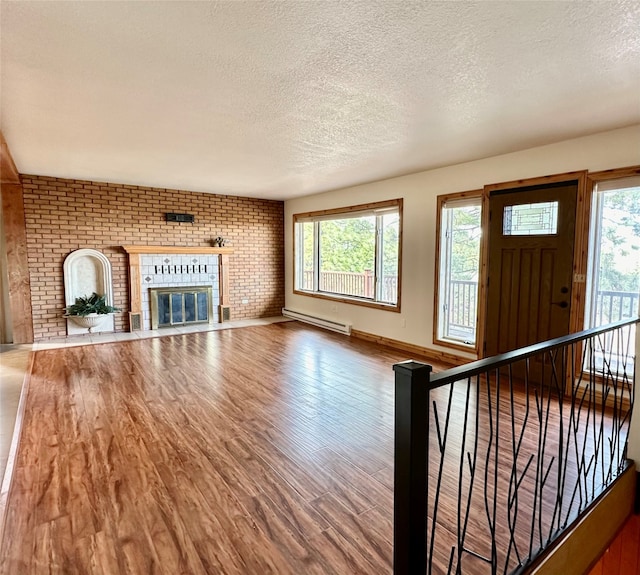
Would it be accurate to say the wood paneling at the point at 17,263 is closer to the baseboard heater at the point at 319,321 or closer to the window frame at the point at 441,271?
the baseboard heater at the point at 319,321

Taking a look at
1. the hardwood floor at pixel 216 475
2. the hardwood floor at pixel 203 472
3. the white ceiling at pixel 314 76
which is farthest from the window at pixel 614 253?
the hardwood floor at pixel 203 472

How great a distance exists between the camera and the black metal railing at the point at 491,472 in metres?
1.16

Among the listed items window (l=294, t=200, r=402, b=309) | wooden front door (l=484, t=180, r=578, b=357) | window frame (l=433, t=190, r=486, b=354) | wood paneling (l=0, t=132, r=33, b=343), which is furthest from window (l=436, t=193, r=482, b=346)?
wood paneling (l=0, t=132, r=33, b=343)

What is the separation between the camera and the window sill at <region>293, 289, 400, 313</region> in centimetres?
559

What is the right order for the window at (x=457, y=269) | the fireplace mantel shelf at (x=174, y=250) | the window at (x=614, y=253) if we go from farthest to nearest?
the fireplace mantel shelf at (x=174, y=250) < the window at (x=457, y=269) < the window at (x=614, y=253)

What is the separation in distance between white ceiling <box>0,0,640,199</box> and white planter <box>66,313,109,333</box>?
2615 millimetres

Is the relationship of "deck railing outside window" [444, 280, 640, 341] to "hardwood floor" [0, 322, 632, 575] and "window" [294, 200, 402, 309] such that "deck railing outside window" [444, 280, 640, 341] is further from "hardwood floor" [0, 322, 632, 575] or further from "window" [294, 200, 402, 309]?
"hardwood floor" [0, 322, 632, 575]

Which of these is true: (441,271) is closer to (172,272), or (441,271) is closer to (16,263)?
(172,272)

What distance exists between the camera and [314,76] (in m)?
2.30

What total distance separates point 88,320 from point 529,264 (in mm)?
6084

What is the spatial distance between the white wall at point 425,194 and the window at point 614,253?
255 mm

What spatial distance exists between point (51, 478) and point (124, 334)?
419 centimetres

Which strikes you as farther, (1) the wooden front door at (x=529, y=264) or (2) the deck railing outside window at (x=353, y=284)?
(2) the deck railing outside window at (x=353, y=284)

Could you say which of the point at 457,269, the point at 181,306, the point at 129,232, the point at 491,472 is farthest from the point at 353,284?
the point at 491,472
